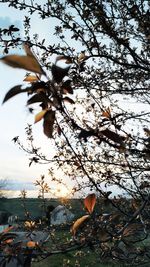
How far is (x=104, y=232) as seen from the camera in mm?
1928

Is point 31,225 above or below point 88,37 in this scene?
below

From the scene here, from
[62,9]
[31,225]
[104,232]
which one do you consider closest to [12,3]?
[62,9]

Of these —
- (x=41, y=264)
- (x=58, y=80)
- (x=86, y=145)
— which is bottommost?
(x=41, y=264)

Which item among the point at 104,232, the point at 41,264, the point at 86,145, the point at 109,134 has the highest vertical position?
the point at 86,145

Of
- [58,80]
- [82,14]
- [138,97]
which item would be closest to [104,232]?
[58,80]

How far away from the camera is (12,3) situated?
3703 millimetres

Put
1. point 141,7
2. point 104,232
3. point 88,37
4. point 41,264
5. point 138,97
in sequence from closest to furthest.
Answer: point 104,232, point 141,7, point 88,37, point 138,97, point 41,264

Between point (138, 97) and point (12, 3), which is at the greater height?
point (12, 3)

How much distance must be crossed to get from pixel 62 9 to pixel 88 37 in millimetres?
483

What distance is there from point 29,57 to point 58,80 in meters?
0.13

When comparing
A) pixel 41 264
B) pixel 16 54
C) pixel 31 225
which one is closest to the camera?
pixel 16 54

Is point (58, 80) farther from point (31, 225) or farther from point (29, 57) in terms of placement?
point (31, 225)

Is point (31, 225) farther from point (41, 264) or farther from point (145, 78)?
point (41, 264)

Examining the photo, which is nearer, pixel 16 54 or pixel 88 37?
pixel 16 54
